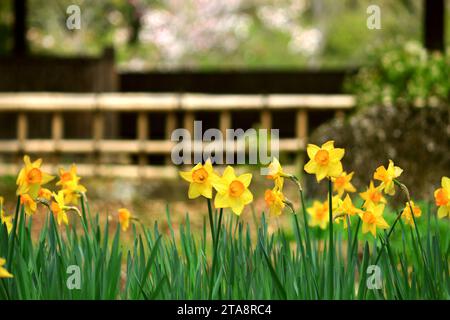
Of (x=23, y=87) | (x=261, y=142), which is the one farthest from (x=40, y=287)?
(x=23, y=87)

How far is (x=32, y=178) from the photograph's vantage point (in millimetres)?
2443

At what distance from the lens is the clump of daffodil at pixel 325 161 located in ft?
7.82

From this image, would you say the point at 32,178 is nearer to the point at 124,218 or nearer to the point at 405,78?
the point at 124,218

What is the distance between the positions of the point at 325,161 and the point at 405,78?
7.70m

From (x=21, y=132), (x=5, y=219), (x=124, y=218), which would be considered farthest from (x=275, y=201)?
(x=21, y=132)

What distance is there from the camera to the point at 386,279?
2.40 m

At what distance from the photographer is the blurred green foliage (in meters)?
9.38

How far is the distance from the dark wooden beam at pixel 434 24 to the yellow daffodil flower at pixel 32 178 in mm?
8824

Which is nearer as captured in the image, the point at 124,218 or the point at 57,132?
the point at 124,218

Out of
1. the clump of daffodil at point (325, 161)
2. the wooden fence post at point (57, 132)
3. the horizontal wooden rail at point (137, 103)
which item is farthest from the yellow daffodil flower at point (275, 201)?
the wooden fence post at point (57, 132)

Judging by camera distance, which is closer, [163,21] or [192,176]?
[192,176]
